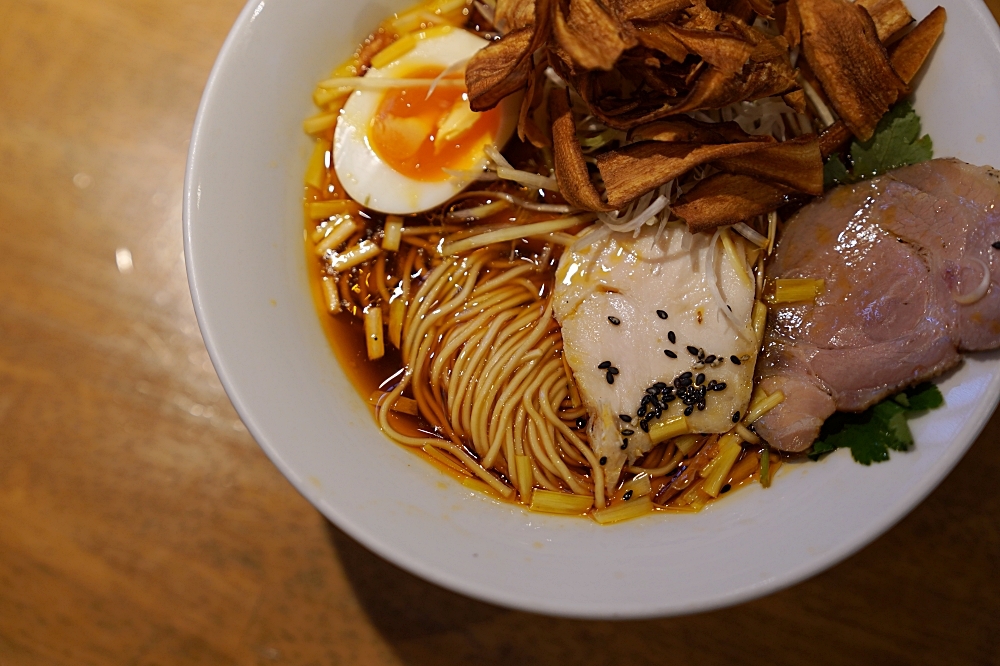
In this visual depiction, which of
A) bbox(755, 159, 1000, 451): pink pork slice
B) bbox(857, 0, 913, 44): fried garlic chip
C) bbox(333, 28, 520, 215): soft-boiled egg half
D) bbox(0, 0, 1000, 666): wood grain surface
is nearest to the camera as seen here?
bbox(755, 159, 1000, 451): pink pork slice

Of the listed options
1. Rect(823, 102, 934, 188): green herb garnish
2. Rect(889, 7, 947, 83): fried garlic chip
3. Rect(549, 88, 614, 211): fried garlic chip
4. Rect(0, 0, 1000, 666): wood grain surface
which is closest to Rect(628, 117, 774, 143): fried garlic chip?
Rect(549, 88, 614, 211): fried garlic chip

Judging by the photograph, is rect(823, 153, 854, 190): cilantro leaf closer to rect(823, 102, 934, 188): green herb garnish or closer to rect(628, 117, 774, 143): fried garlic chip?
rect(823, 102, 934, 188): green herb garnish

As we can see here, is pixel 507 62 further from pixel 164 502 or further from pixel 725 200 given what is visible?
pixel 164 502

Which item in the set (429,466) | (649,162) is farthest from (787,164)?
(429,466)

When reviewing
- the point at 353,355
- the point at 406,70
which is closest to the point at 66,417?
the point at 353,355

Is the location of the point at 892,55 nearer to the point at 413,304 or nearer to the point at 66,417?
the point at 413,304

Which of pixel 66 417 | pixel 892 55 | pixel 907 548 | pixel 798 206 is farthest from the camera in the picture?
pixel 66 417
